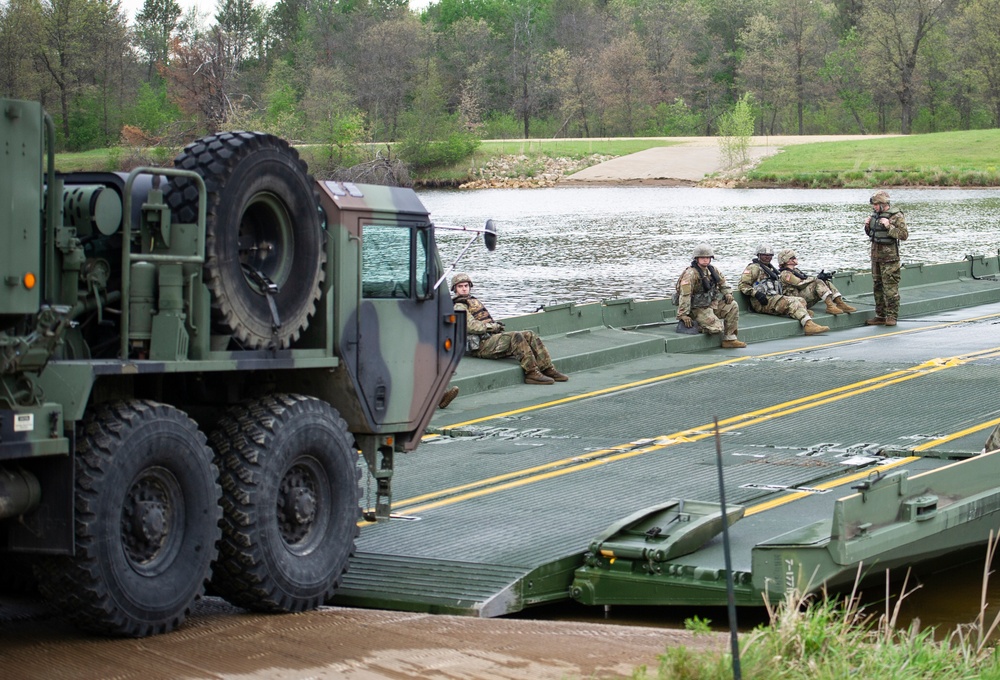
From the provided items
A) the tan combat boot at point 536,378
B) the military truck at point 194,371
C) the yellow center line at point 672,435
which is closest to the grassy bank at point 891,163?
the yellow center line at point 672,435

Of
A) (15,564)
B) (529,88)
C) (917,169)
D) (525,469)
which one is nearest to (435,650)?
(15,564)

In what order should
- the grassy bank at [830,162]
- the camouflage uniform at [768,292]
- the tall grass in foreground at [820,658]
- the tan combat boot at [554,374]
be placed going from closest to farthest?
the tall grass in foreground at [820,658], the tan combat boot at [554,374], the camouflage uniform at [768,292], the grassy bank at [830,162]

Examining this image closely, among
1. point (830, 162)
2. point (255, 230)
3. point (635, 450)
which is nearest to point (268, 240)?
point (255, 230)

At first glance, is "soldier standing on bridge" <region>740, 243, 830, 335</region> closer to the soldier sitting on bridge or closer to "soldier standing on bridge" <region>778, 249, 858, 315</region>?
"soldier standing on bridge" <region>778, 249, 858, 315</region>

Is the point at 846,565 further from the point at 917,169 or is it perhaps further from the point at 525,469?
the point at 917,169

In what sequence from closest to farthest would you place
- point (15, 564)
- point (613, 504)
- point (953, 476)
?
point (15, 564), point (953, 476), point (613, 504)

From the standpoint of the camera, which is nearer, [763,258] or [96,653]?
[96,653]

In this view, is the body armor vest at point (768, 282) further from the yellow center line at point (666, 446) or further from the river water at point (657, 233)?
the river water at point (657, 233)

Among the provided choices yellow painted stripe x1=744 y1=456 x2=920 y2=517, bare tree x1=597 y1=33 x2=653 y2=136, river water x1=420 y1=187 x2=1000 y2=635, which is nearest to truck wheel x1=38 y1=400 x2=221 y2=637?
yellow painted stripe x1=744 y1=456 x2=920 y2=517

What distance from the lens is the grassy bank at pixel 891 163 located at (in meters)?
76.2

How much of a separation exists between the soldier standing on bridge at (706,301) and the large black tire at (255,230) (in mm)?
10690

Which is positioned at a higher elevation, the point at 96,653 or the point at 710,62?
the point at 710,62

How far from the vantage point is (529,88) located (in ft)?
364

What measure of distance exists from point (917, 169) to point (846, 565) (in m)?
73.4
